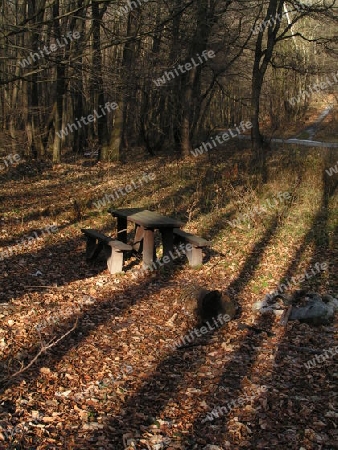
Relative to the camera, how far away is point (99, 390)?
4.71m

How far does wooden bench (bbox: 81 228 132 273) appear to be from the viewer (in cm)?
783

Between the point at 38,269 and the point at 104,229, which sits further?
the point at 104,229

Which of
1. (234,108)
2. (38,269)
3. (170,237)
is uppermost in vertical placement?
(234,108)

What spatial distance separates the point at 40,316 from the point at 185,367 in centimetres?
202

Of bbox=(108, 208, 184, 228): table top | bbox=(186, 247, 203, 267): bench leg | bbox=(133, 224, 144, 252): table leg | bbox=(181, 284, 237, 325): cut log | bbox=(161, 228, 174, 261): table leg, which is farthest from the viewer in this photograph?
bbox=(133, 224, 144, 252): table leg

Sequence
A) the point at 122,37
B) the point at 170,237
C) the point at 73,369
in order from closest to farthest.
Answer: the point at 73,369 < the point at 122,37 < the point at 170,237

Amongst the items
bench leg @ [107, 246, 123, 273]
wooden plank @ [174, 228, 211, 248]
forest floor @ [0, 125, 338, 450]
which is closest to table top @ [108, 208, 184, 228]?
wooden plank @ [174, 228, 211, 248]

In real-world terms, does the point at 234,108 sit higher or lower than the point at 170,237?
higher

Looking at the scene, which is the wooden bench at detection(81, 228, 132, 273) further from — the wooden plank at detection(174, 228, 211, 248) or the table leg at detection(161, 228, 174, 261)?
the wooden plank at detection(174, 228, 211, 248)

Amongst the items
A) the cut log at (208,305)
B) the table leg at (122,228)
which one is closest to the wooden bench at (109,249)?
the table leg at (122,228)

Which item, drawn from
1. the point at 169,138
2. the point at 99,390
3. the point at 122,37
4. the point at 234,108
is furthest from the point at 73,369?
the point at 234,108

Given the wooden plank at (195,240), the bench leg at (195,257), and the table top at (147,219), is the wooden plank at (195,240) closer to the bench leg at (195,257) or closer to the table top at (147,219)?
the bench leg at (195,257)

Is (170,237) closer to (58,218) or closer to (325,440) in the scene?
(58,218)

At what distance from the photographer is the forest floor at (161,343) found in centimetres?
413
